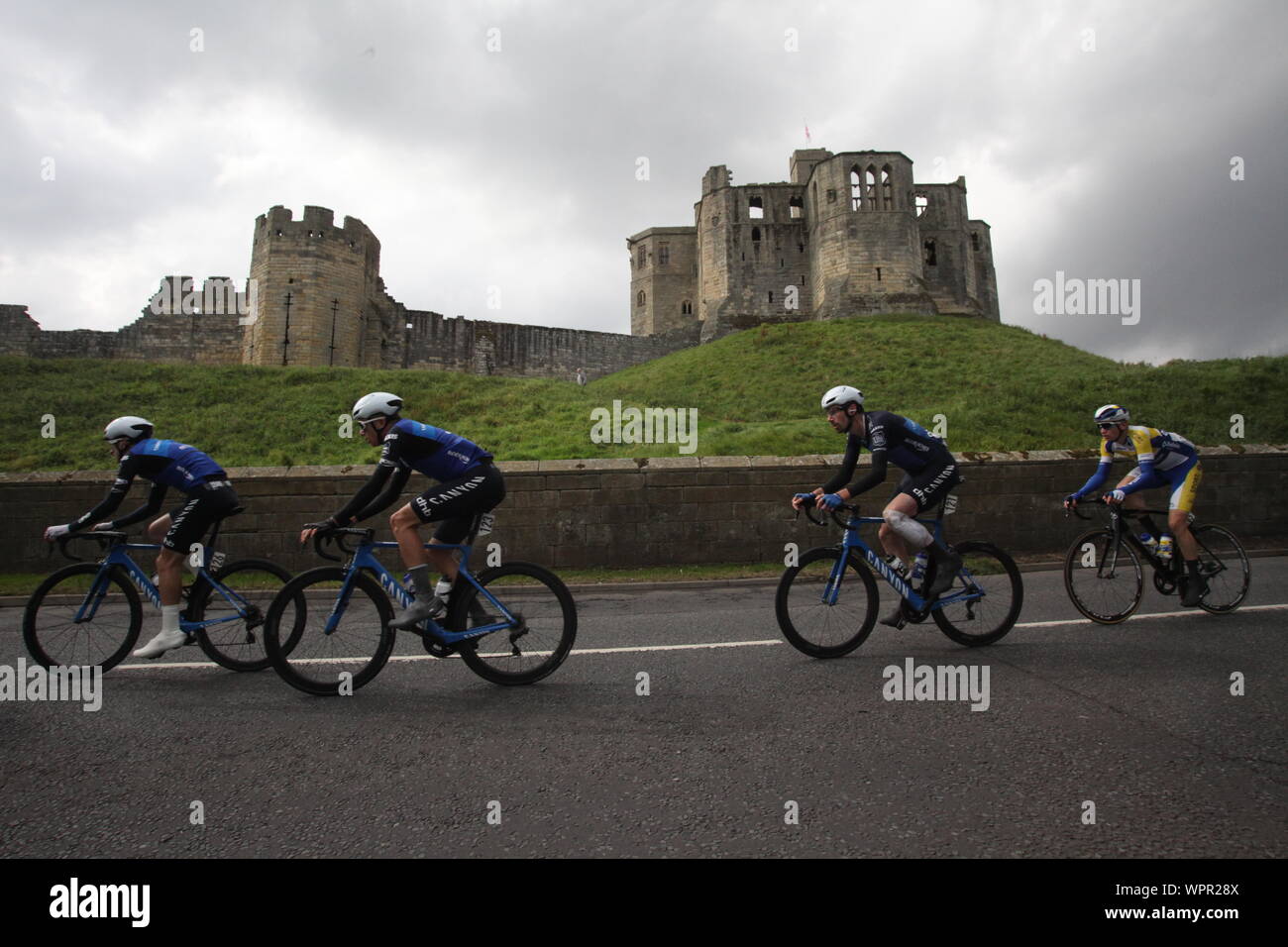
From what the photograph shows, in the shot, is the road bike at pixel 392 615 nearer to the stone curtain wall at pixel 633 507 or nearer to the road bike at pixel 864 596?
the road bike at pixel 864 596

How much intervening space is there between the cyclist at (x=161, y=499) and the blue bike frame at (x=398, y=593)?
4.79 feet

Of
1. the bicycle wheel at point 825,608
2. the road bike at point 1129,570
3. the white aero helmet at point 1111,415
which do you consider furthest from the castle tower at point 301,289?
the road bike at point 1129,570

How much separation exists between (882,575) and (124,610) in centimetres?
590

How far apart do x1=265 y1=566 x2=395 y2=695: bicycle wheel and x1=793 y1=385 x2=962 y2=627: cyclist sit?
10.8ft

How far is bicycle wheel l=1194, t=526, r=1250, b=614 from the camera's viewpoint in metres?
6.68

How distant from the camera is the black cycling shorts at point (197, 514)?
5344 mm

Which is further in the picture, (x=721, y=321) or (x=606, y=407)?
(x=721, y=321)

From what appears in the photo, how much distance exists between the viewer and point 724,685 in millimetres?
4676

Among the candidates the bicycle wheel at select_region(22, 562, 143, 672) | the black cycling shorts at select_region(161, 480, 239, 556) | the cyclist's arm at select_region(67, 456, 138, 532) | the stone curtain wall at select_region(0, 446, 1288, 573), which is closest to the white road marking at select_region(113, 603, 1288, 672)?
the bicycle wheel at select_region(22, 562, 143, 672)

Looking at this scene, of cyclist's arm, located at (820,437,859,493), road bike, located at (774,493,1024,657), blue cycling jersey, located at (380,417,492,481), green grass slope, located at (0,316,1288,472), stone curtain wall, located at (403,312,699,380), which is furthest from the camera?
stone curtain wall, located at (403,312,699,380)

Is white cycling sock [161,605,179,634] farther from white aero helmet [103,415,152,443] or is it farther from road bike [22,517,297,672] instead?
white aero helmet [103,415,152,443]
